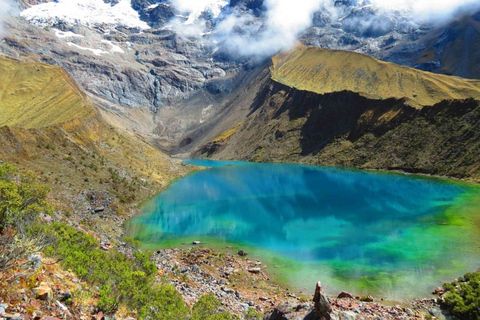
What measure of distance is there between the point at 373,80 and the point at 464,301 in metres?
155

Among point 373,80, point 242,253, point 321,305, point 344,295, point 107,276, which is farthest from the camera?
point 373,80

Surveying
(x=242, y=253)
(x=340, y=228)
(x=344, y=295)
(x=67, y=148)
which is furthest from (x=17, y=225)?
(x=67, y=148)

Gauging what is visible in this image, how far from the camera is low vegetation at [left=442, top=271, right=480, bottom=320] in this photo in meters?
16.8

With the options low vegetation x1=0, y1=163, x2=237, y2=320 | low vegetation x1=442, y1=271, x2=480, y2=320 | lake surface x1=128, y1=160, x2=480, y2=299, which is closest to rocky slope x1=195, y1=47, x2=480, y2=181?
lake surface x1=128, y1=160, x2=480, y2=299

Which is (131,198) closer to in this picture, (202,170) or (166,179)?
(166,179)

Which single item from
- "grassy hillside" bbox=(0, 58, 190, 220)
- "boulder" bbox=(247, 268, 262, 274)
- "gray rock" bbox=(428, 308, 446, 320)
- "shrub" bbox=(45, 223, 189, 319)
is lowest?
"grassy hillside" bbox=(0, 58, 190, 220)

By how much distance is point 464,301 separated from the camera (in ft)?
58.3

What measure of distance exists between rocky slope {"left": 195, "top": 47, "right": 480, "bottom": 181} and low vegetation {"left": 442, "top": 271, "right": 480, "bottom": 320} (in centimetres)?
5601

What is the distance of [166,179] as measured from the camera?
7888cm

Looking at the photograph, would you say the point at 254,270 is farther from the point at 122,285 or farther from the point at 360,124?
the point at 360,124

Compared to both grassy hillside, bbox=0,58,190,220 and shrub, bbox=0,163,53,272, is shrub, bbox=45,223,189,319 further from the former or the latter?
grassy hillside, bbox=0,58,190,220

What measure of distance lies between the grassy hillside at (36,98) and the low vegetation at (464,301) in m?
70.0

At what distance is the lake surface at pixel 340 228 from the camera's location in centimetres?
2527

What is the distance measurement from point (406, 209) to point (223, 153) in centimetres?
12889
